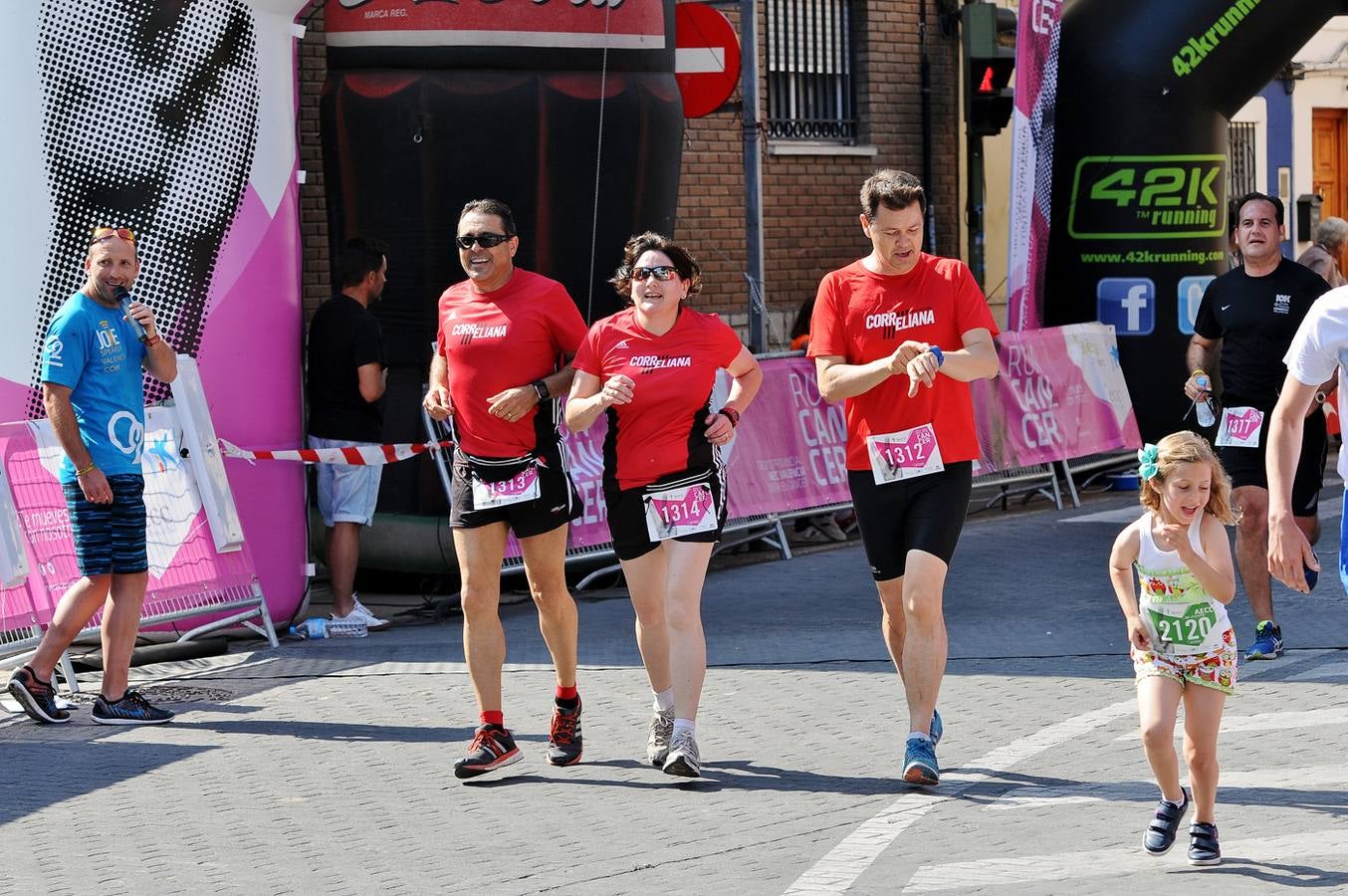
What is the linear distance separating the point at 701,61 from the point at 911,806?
372 inches

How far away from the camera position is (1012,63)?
58.9ft

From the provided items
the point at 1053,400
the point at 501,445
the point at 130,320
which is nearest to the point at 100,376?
the point at 130,320

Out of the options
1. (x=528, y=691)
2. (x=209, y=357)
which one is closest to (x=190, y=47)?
(x=209, y=357)

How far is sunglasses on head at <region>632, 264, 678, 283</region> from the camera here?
22.0ft

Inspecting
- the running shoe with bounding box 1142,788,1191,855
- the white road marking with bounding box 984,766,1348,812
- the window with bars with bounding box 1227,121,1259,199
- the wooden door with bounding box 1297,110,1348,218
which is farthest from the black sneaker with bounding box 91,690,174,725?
the wooden door with bounding box 1297,110,1348,218

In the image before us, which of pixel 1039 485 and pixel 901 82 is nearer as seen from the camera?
pixel 1039 485

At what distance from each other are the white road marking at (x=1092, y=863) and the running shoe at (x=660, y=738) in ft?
5.00

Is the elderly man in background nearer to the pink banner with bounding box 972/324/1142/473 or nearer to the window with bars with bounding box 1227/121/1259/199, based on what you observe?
the pink banner with bounding box 972/324/1142/473

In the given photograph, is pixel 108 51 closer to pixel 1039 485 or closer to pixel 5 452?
pixel 5 452

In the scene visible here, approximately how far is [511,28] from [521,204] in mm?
943

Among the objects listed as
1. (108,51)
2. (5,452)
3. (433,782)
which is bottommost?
(433,782)

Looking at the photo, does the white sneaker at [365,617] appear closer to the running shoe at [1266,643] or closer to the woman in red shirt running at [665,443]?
the woman in red shirt running at [665,443]

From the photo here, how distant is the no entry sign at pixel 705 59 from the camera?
1470 centimetres

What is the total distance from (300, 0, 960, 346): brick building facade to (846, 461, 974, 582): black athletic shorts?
35.6 ft
